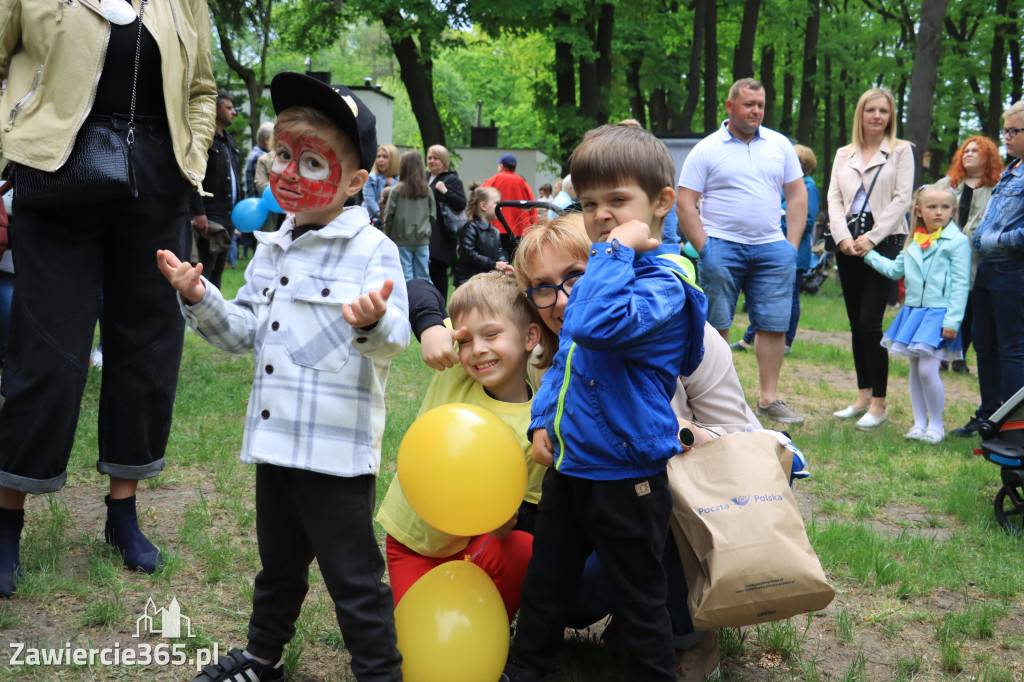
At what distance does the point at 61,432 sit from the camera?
3.05 metres

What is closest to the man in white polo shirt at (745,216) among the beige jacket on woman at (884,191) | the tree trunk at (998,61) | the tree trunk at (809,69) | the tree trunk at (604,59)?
the beige jacket on woman at (884,191)

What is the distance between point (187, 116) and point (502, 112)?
4812 cm

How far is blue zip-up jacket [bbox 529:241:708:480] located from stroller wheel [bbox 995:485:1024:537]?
8.65 feet

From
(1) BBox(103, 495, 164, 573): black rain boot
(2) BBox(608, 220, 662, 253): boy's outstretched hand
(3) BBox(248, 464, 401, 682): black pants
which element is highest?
(2) BBox(608, 220, 662, 253): boy's outstretched hand

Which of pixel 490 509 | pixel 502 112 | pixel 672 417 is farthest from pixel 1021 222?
pixel 502 112

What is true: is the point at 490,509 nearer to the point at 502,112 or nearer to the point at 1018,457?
the point at 1018,457

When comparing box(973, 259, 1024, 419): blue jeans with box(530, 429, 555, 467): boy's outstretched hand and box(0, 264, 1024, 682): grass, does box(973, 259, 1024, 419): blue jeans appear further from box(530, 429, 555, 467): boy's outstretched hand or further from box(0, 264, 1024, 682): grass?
box(530, 429, 555, 467): boy's outstretched hand

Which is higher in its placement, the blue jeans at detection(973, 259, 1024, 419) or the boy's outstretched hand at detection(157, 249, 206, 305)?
the boy's outstretched hand at detection(157, 249, 206, 305)

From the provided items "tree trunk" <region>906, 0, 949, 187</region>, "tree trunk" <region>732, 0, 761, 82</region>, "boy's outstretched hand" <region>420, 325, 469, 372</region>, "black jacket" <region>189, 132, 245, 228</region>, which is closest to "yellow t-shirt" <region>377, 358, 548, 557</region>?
"boy's outstretched hand" <region>420, 325, 469, 372</region>

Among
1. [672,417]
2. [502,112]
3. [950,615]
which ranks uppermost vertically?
[502,112]

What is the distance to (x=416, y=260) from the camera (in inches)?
Answer: 422

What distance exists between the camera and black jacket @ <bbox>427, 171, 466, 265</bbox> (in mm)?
10391

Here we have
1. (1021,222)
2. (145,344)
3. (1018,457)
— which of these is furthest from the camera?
(1021,222)

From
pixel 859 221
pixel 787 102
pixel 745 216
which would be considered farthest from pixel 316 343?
pixel 787 102
